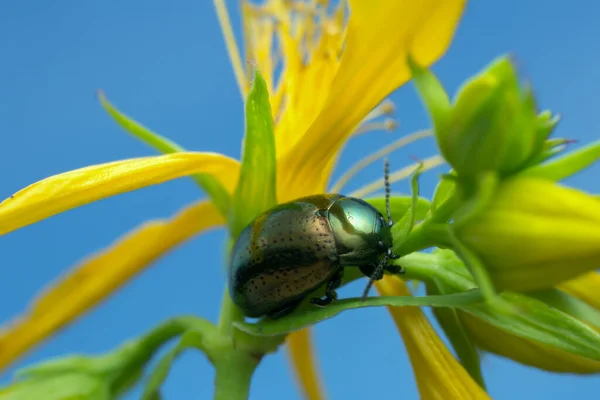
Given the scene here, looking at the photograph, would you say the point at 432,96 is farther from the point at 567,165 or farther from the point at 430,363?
the point at 430,363

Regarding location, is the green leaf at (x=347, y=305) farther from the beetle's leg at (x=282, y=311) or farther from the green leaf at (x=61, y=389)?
the green leaf at (x=61, y=389)

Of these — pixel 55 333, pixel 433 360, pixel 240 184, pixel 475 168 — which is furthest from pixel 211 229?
pixel 475 168

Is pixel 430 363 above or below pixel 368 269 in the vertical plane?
below

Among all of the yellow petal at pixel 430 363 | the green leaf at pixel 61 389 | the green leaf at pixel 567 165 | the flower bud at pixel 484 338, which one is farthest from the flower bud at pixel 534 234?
the green leaf at pixel 61 389

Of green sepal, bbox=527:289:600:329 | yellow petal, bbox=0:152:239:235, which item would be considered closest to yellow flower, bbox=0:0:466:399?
yellow petal, bbox=0:152:239:235

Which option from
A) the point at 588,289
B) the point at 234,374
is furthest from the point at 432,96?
the point at 234,374

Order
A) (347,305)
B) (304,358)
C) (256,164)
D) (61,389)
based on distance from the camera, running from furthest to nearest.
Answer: (304,358), (61,389), (256,164), (347,305)
